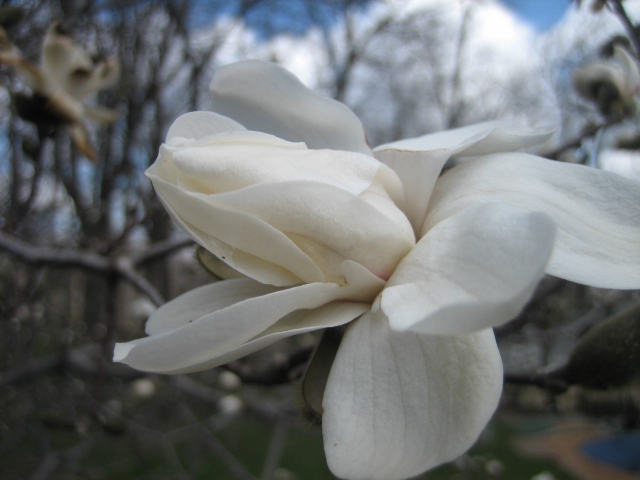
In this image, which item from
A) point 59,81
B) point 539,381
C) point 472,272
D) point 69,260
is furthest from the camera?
point 59,81

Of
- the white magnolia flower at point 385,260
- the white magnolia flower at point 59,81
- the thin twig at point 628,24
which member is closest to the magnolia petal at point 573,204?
the white magnolia flower at point 385,260

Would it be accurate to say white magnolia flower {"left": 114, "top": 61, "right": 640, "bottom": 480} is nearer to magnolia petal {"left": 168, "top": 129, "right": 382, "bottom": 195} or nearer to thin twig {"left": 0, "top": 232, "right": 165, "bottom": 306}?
magnolia petal {"left": 168, "top": 129, "right": 382, "bottom": 195}

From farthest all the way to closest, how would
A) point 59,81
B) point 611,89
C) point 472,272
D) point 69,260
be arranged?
1. point 59,81
2. point 69,260
3. point 611,89
4. point 472,272

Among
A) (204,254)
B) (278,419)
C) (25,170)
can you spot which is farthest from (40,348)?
(204,254)

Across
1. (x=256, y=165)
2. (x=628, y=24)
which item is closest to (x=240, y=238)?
(x=256, y=165)

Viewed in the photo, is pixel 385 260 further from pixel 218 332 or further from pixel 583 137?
pixel 583 137

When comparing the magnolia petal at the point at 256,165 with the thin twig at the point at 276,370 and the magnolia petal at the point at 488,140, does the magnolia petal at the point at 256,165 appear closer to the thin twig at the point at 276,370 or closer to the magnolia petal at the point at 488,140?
the magnolia petal at the point at 488,140

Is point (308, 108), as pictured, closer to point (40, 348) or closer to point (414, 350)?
point (414, 350)
